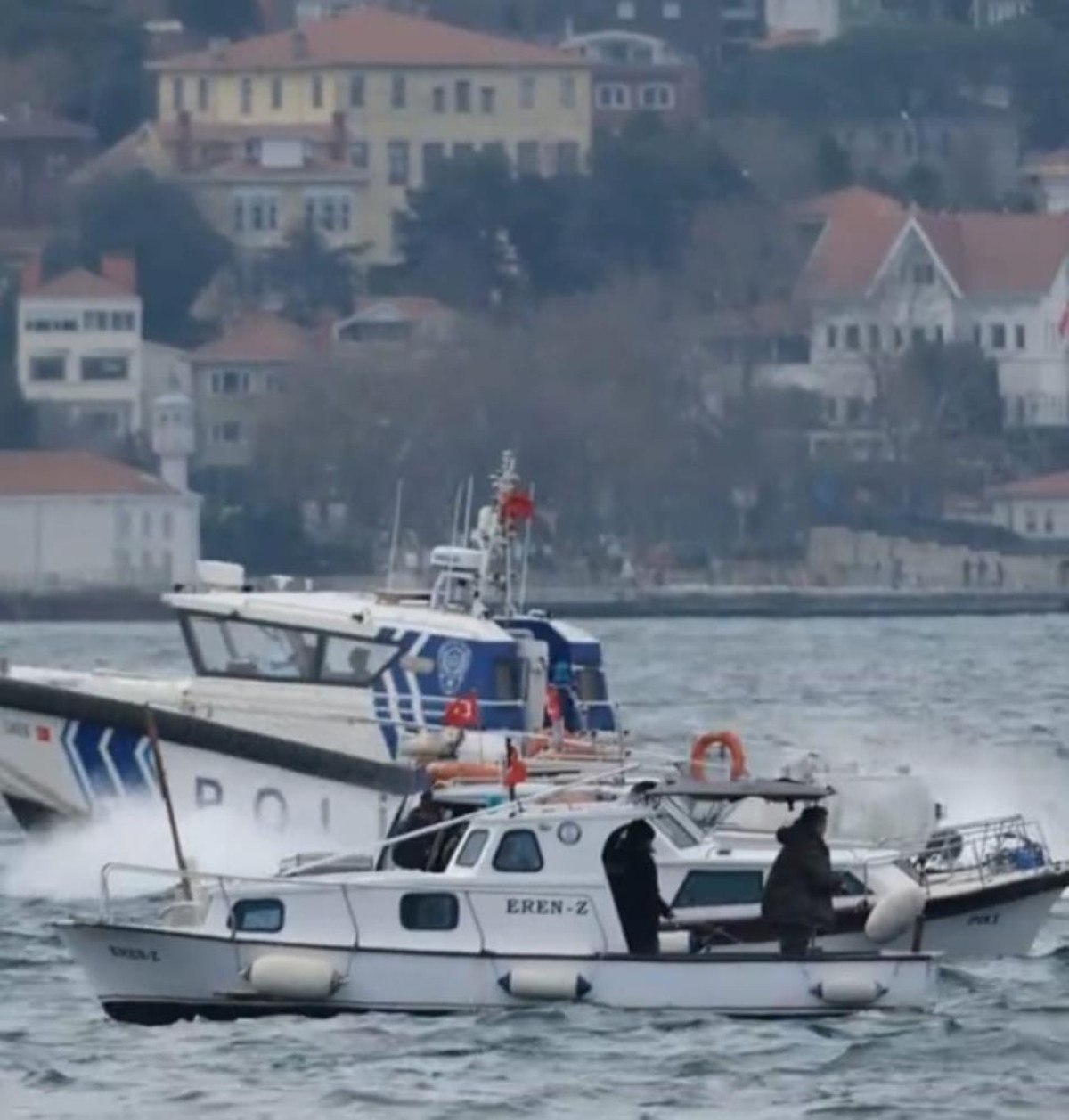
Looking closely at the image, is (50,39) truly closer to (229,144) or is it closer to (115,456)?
(229,144)

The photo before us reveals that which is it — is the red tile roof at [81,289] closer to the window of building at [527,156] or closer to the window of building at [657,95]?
the window of building at [527,156]

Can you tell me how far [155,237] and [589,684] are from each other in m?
103

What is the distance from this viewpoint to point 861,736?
5000 centimetres

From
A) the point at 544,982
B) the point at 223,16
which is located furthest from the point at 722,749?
the point at 223,16

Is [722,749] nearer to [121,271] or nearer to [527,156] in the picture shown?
[121,271]

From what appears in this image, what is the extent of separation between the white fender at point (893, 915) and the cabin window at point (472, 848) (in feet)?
5.68

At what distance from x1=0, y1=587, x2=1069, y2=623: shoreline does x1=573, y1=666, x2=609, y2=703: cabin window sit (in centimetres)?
6816

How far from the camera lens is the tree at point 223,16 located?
538 feet

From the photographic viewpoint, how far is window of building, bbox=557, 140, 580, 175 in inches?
5782

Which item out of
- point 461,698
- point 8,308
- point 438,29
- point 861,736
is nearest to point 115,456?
point 8,308

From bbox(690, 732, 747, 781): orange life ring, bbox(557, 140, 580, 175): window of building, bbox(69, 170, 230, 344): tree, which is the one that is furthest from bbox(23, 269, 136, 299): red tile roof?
bbox(690, 732, 747, 781): orange life ring

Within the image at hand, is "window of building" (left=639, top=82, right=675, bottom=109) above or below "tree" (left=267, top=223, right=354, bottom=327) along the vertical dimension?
above

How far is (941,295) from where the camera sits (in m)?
137

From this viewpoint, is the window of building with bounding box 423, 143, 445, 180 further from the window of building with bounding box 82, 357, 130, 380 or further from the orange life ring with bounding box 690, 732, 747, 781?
the orange life ring with bounding box 690, 732, 747, 781
